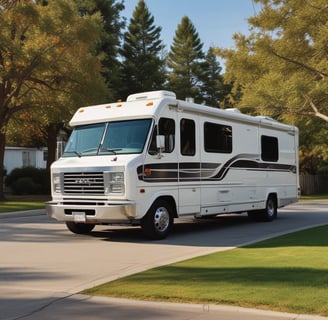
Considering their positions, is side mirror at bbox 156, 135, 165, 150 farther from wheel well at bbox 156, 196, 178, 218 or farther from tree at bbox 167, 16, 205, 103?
tree at bbox 167, 16, 205, 103

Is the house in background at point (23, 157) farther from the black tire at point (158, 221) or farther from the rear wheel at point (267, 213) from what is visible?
the black tire at point (158, 221)

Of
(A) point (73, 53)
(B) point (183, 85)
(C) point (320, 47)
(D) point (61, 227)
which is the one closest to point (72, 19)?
(A) point (73, 53)

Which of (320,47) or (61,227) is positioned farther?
(320,47)

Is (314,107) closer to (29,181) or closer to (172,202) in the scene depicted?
(172,202)

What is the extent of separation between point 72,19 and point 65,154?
17091 millimetres

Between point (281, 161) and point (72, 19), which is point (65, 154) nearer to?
point (281, 161)

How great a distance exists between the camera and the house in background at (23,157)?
4638cm

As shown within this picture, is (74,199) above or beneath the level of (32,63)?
beneath

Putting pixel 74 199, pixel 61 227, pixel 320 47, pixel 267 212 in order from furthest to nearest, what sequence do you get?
1. pixel 320 47
2. pixel 267 212
3. pixel 61 227
4. pixel 74 199

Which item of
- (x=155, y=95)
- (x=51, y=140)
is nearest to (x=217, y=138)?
(x=155, y=95)

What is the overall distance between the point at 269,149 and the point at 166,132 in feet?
19.2

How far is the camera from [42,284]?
778cm

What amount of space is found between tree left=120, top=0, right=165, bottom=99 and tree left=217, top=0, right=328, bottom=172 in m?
24.7

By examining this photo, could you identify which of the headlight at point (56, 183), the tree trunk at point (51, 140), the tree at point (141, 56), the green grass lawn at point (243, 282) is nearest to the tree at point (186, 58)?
the tree at point (141, 56)
